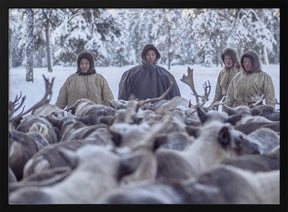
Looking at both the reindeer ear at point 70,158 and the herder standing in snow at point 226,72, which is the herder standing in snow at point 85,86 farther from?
the herder standing in snow at point 226,72

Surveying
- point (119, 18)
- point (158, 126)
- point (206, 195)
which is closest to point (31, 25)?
point (119, 18)

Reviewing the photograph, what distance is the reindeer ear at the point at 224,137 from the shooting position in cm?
422

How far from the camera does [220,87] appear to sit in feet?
15.5

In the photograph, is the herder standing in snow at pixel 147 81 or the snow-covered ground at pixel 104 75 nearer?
the snow-covered ground at pixel 104 75

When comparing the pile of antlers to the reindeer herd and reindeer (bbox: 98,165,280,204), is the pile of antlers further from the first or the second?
reindeer (bbox: 98,165,280,204)

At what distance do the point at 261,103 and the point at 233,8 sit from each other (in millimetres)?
1070

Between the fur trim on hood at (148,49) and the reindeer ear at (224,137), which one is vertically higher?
the fur trim on hood at (148,49)

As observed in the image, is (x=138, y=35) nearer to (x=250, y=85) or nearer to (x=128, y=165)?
(x=250, y=85)

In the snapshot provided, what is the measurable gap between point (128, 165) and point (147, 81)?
1208 mm

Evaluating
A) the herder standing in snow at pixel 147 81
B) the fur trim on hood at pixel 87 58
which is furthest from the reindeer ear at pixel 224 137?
the fur trim on hood at pixel 87 58

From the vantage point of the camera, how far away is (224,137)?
13.9 feet

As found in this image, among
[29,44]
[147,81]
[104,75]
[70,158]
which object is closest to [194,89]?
[147,81]

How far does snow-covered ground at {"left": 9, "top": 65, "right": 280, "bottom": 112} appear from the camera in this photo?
14.9ft

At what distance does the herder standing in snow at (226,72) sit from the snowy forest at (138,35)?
74 millimetres
